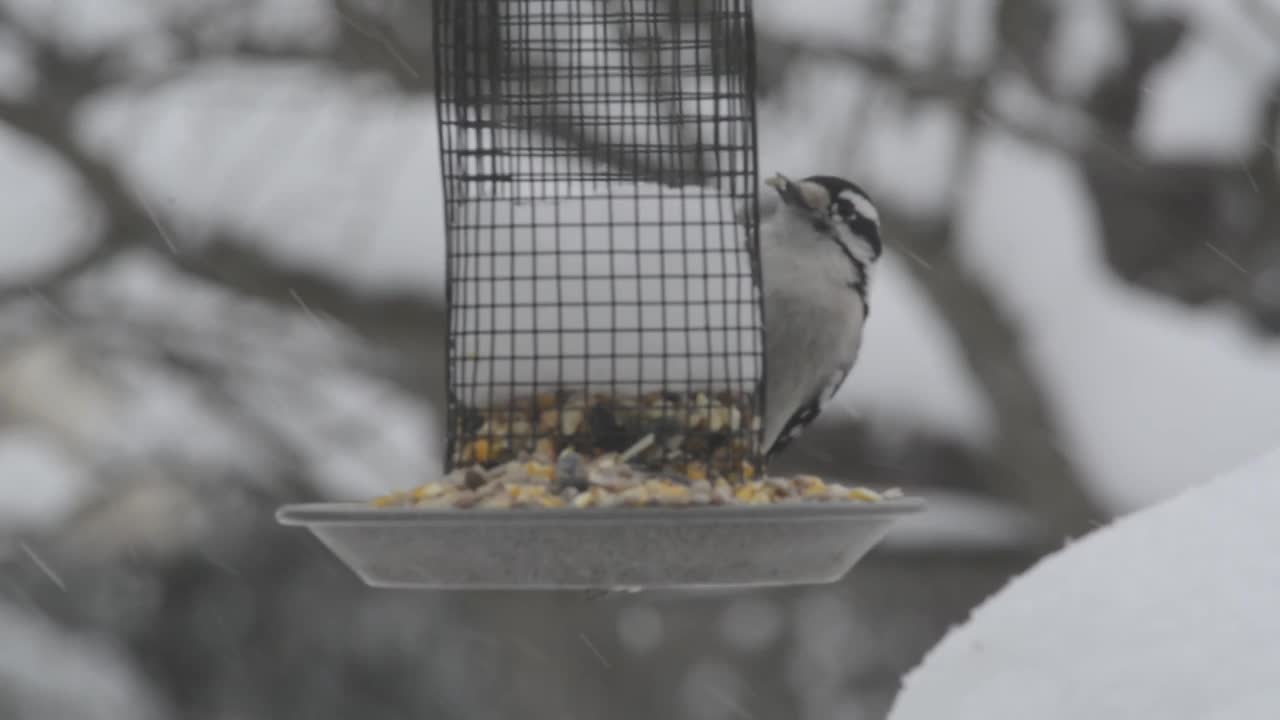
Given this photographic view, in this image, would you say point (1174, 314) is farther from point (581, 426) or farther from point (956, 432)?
point (581, 426)

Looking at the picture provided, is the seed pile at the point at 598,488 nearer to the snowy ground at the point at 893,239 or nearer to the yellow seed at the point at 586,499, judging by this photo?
the yellow seed at the point at 586,499

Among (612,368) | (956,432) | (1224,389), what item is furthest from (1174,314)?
(612,368)

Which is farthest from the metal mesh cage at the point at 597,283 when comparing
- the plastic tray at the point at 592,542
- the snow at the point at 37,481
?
the snow at the point at 37,481

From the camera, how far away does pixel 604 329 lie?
3.07 meters

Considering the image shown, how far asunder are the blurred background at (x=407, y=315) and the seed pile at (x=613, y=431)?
11.7 ft

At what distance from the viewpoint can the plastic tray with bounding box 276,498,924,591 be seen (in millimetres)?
2508

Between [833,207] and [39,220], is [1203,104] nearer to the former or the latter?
[833,207]

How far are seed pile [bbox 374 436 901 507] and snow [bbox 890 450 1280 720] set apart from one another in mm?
320

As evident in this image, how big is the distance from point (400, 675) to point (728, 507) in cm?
587

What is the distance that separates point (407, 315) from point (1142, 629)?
5248 millimetres

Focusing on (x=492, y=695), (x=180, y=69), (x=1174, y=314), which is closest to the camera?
(x=180, y=69)

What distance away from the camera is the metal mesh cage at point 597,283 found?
308cm

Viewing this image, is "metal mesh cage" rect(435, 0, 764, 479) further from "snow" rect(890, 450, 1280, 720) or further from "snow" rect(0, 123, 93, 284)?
"snow" rect(0, 123, 93, 284)

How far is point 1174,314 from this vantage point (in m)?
7.73
